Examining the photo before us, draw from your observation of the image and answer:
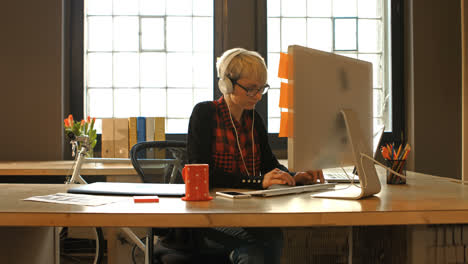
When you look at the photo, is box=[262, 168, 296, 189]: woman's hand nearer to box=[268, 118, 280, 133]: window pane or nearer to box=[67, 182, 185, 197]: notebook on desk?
box=[67, 182, 185, 197]: notebook on desk

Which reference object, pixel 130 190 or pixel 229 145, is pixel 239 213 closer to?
pixel 130 190

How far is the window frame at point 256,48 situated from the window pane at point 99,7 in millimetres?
87

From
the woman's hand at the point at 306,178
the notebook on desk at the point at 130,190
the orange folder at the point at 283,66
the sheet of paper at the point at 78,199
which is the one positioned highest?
the orange folder at the point at 283,66

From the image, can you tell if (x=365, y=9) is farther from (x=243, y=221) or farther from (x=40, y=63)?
(x=243, y=221)

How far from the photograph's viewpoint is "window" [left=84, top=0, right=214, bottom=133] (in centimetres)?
373

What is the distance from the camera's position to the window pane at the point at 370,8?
3.86m

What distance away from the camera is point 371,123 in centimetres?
158

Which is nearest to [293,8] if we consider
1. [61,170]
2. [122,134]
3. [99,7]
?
[99,7]

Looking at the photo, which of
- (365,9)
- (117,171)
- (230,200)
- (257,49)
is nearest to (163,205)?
(230,200)

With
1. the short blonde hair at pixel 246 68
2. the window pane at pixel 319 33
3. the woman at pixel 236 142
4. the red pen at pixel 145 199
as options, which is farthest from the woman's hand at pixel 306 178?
the window pane at pixel 319 33

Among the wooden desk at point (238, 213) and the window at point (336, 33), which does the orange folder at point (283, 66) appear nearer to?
the wooden desk at point (238, 213)

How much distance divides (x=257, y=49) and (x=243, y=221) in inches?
106

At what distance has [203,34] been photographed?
3.78 meters

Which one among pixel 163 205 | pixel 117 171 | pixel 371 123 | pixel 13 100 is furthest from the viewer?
pixel 13 100
